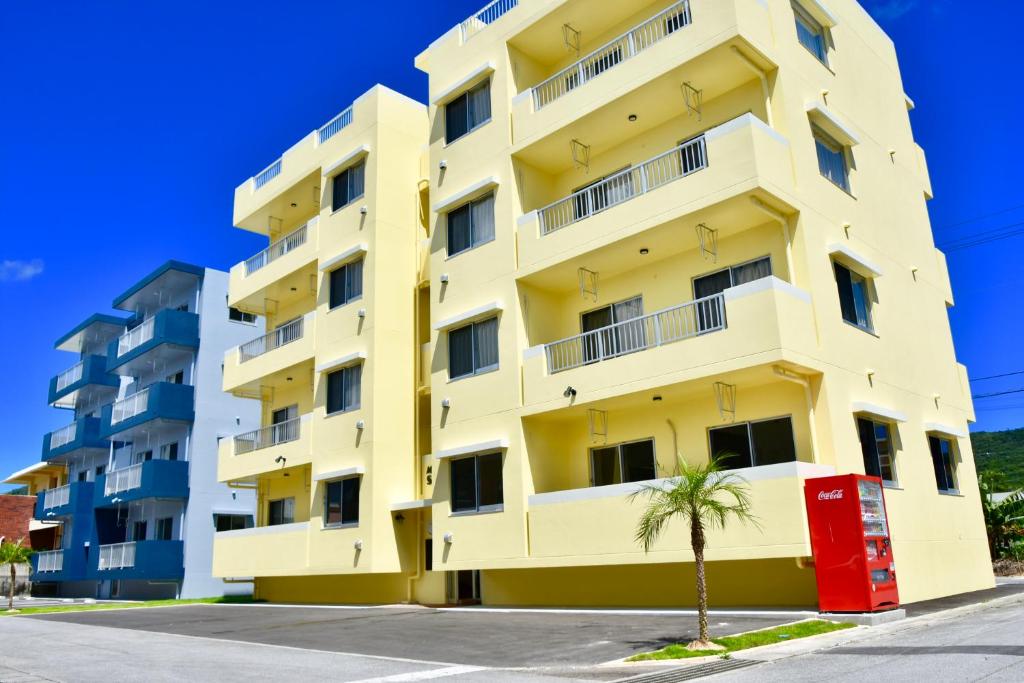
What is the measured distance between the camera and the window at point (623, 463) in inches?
845

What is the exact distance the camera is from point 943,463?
23438mm

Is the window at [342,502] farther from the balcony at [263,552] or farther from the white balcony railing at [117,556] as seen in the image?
the white balcony railing at [117,556]

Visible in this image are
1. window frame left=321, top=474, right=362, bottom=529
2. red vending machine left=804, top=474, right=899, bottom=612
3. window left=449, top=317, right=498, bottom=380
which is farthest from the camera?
window frame left=321, top=474, right=362, bottom=529

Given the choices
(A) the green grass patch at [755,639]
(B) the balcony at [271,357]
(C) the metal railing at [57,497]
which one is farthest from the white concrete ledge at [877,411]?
(C) the metal railing at [57,497]

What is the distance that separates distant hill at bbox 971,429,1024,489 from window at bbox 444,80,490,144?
57229mm

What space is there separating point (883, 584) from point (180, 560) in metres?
32.3

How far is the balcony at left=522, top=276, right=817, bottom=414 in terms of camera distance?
17797mm

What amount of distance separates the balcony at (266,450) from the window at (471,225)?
29.0ft

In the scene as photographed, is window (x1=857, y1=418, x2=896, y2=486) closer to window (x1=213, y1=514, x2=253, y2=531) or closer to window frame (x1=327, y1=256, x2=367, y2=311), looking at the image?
window frame (x1=327, y1=256, x2=367, y2=311)

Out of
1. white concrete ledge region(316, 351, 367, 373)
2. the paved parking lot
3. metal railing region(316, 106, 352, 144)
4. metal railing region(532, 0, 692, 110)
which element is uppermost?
metal railing region(316, 106, 352, 144)

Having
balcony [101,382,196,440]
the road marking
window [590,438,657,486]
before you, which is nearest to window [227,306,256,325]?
balcony [101,382,196,440]

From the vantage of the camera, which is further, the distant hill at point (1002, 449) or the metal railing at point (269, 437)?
the distant hill at point (1002, 449)

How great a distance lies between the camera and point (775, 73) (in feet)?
66.8

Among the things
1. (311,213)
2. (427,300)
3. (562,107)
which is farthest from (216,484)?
(562,107)
